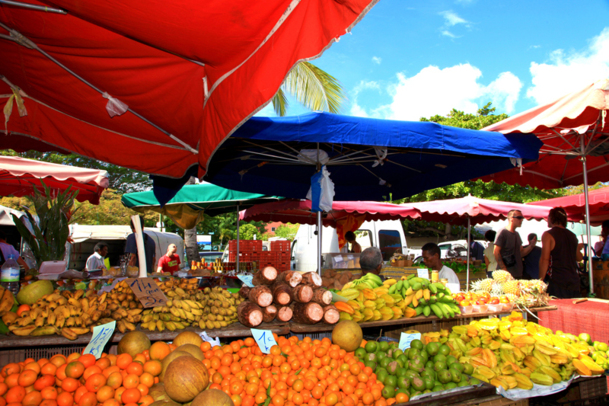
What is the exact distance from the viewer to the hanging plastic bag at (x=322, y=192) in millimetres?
4438

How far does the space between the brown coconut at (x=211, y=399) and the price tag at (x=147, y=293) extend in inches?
52.0

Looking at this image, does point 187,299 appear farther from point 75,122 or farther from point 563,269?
point 563,269

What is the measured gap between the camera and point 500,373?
120 inches

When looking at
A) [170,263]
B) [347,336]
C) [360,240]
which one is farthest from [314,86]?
[347,336]

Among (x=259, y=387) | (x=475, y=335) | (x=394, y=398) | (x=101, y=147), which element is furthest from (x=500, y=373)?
(x=101, y=147)

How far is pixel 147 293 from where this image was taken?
316 centimetres

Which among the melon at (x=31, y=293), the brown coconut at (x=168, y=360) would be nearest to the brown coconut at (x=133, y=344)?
the brown coconut at (x=168, y=360)

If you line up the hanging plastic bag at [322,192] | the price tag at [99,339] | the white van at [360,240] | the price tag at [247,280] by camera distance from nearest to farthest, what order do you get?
the price tag at [99,339]
the price tag at [247,280]
the hanging plastic bag at [322,192]
the white van at [360,240]

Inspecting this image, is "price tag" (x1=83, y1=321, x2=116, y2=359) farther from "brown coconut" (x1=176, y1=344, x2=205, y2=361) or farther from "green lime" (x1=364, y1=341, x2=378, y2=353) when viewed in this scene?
"green lime" (x1=364, y1=341, x2=378, y2=353)

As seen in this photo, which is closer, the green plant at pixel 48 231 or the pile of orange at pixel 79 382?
the pile of orange at pixel 79 382

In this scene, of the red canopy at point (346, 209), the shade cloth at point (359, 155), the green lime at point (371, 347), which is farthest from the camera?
the red canopy at point (346, 209)

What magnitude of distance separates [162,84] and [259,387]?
2324 millimetres

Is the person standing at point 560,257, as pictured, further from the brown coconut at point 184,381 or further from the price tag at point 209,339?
the brown coconut at point 184,381

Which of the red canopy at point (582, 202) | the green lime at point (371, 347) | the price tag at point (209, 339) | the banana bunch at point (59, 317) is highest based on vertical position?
the red canopy at point (582, 202)
